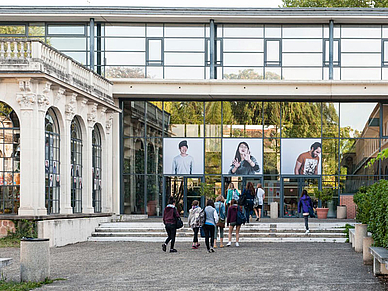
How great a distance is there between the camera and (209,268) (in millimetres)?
16406

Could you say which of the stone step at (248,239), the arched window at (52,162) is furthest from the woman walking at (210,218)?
the arched window at (52,162)

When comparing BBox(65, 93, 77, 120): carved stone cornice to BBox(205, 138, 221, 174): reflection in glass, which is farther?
BBox(205, 138, 221, 174): reflection in glass

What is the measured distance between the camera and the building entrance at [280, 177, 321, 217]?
35188 millimetres

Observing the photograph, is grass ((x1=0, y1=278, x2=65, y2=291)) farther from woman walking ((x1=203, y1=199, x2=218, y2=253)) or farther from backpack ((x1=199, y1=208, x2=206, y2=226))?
woman walking ((x1=203, y1=199, x2=218, y2=253))

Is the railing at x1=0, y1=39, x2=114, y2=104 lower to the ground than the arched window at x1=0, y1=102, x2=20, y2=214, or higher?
higher

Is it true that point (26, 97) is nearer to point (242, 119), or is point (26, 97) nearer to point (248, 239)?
point (248, 239)

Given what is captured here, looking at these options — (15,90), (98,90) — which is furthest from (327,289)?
(98,90)

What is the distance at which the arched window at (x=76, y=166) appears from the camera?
26.5 metres

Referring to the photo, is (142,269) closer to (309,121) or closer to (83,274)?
(83,274)

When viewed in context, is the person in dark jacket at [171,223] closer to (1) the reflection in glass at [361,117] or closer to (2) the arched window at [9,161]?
(2) the arched window at [9,161]

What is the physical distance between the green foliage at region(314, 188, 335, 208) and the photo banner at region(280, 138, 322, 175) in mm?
1184

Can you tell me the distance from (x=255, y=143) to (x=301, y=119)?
255 centimetres

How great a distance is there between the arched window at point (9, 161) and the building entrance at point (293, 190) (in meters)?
16.0

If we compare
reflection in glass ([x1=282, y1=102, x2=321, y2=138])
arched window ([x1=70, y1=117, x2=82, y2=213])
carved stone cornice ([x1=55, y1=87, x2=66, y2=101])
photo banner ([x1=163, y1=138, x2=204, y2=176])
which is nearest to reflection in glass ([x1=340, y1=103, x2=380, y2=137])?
reflection in glass ([x1=282, y1=102, x2=321, y2=138])
